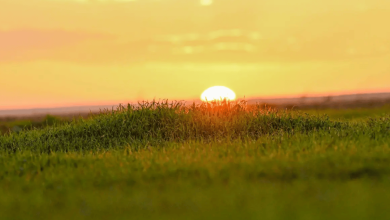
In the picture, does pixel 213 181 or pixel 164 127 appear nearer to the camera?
pixel 213 181

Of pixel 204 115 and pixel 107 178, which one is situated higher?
pixel 204 115

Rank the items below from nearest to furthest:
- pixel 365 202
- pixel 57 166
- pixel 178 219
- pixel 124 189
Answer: pixel 178 219 → pixel 365 202 → pixel 124 189 → pixel 57 166

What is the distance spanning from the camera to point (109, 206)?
622 centimetres

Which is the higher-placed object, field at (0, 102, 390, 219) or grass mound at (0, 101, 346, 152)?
grass mound at (0, 101, 346, 152)

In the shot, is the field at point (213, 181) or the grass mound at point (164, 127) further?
the grass mound at point (164, 127)

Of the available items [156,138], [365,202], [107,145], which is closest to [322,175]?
[365,202]

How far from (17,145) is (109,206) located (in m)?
8.93

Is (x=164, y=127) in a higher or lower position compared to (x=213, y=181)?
higher

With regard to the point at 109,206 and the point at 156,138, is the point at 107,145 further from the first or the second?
the point at 109,206

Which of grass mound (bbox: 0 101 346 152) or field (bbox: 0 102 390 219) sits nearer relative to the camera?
field (bbox: 0 102 390 219)

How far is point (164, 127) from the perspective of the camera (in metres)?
13.8

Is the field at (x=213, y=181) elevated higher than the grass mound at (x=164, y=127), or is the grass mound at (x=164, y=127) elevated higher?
the grass mound at (x=164, y=127)

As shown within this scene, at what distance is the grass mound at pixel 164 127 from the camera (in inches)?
524

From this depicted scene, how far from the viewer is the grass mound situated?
43.7 ft
